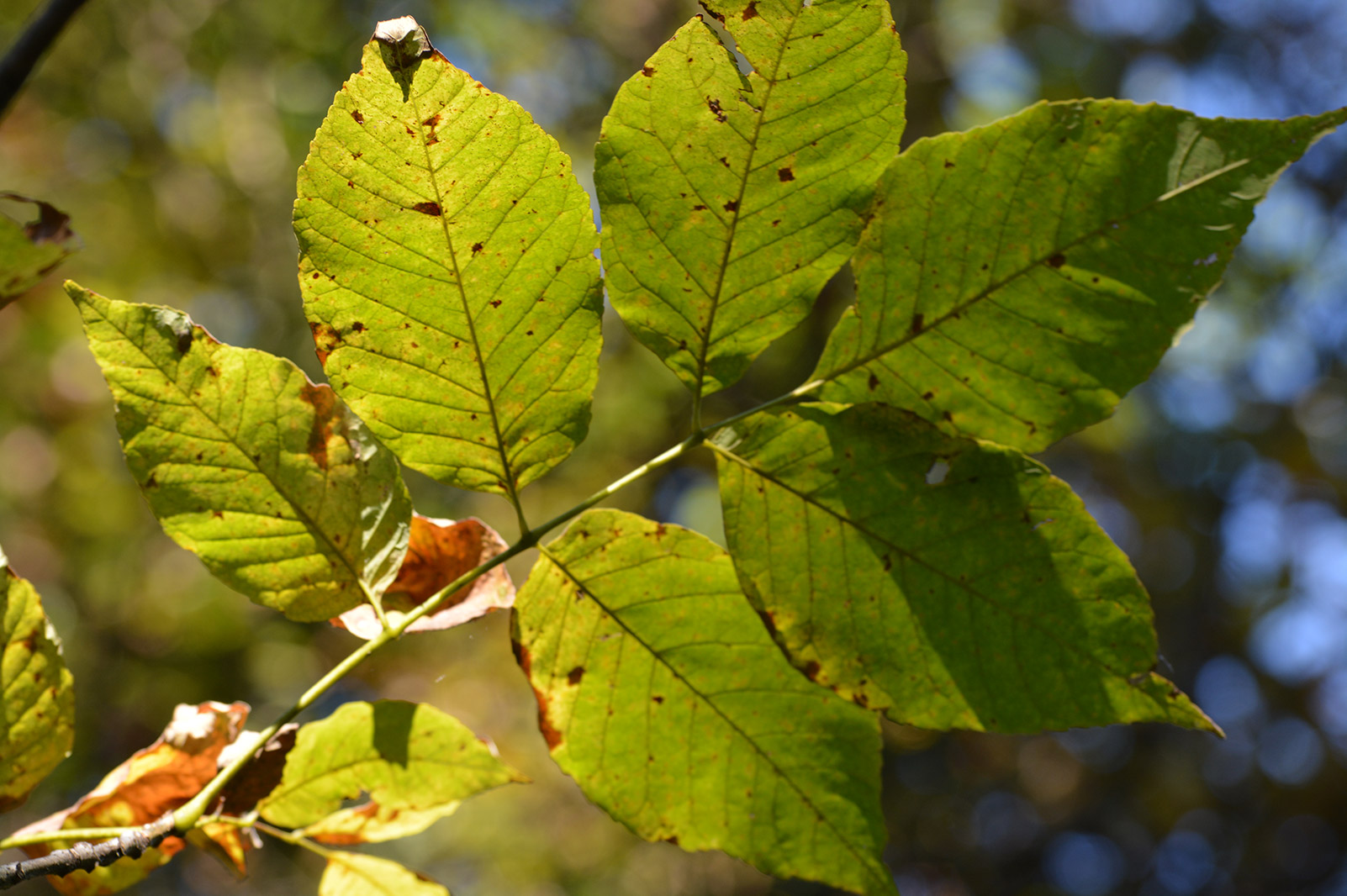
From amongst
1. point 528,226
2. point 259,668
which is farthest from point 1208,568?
point 528,226

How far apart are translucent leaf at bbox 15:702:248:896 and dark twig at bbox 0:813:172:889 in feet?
0.21

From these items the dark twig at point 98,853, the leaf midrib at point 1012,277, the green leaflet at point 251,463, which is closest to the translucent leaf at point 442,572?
the green leaflet at point 251,463

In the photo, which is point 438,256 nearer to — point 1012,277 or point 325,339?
point 325,339

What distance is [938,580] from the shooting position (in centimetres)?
48

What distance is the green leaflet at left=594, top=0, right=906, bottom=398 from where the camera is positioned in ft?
1.49

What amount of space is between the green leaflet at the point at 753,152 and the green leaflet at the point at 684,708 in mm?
163

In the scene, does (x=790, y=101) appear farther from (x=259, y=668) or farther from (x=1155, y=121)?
(x=259, y=668)

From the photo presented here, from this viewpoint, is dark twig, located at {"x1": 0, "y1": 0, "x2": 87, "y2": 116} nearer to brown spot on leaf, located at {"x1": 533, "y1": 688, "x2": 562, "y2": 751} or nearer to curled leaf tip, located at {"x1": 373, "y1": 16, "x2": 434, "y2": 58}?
curled leaf tip, located at {"x1": 373, "y1": 16, "x2": 434, "y2": 58}

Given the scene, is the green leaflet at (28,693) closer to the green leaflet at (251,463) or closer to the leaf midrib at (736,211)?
the green leaflet at (251,463)

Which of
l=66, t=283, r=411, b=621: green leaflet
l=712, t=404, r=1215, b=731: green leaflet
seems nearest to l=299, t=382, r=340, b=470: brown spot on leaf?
l=66, t=283, r=411, b=621: green leaflet

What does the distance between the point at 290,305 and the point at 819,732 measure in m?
4.08

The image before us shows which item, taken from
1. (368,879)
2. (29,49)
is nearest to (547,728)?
(368,879)

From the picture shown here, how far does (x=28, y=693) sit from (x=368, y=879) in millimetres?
256

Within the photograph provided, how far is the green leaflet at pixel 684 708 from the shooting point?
52 centimetres
